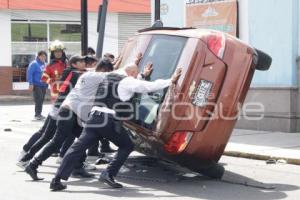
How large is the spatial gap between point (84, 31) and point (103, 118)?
286 inches

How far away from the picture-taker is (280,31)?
1309 cm

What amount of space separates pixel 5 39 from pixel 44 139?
68.4 ft

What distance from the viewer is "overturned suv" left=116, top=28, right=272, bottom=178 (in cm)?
770

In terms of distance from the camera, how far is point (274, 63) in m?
13.2

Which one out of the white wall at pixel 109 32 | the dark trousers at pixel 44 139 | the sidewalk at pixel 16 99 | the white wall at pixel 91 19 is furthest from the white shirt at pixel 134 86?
the white wall at pixel 109 32

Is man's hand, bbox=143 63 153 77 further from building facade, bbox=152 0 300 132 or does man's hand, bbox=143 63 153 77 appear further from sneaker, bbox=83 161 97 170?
building facade, bbox=152 0 300 132

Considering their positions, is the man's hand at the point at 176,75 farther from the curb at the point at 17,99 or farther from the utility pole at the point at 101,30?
the curb at the point at 17,99

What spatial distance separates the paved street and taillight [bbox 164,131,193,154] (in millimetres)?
526

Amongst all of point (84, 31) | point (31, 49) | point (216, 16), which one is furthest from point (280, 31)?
point (31, 49)

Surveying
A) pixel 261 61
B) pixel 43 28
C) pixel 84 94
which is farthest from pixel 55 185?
pixel 43 28

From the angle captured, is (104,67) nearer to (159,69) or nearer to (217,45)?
(159,69)

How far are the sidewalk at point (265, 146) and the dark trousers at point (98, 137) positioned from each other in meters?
3.14

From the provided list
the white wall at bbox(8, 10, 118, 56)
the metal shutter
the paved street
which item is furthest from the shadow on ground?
the metal shutter

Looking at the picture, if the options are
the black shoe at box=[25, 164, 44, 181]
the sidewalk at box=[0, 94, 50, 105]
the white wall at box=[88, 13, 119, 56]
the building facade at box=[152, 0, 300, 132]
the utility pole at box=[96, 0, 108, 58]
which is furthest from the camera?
the white wall at box=[88, 13, 119, 56]
